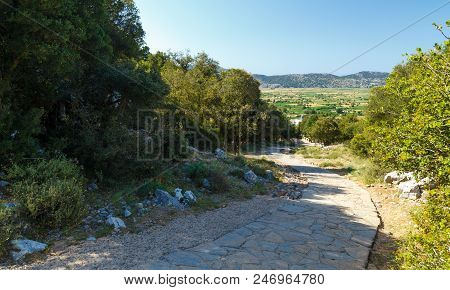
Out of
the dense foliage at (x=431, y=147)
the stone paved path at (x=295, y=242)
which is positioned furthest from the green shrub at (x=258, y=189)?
the dense foliage at (x=431, y=147)

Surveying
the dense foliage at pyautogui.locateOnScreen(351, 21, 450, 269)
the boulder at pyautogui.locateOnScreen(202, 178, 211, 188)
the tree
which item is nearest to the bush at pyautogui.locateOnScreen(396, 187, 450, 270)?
the dense foliage at pyautogui.locateOnScreen(351, 21, 450, 269)

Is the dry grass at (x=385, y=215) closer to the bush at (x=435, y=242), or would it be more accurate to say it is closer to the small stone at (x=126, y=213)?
the bush at (x=435, y=242)

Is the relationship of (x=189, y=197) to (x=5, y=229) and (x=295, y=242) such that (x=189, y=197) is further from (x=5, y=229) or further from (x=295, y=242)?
(x=5, y=229)

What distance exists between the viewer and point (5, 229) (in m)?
5.63

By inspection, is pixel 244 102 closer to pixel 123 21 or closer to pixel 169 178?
pixel 123 21

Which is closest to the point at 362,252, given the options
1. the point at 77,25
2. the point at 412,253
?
the point at 412,253

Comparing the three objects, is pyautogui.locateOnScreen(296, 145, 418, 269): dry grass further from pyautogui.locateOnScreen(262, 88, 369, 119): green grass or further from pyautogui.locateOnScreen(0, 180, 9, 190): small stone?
pyautogui.locateOnScreen(262, 88, 369, 119): green grass

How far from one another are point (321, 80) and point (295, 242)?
166 m

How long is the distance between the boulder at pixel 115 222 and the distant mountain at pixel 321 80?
13329 centimetres

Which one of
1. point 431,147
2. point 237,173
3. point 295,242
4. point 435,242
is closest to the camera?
point 435,242

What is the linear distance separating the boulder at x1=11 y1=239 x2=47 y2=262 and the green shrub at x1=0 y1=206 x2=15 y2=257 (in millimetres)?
128

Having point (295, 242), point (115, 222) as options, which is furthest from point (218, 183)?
point (115, 222)

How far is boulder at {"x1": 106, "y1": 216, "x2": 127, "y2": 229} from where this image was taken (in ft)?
23.6

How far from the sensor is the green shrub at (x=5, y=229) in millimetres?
5500
